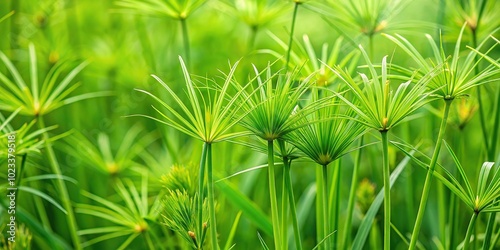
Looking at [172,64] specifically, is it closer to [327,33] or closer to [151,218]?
[327,33]

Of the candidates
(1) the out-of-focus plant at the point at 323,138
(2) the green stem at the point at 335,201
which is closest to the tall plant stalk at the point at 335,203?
(2) the green stem at the point at 335,201

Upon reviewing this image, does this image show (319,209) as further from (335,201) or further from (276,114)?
(276,114)

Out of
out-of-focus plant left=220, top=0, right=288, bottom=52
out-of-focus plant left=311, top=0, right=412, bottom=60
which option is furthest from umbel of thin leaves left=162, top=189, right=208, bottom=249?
out-of-focus plant left=220, top=0, right=288, bottom=52

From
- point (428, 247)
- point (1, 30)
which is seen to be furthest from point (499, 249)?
point (1, 30)

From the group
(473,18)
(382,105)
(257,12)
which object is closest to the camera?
(382,105)

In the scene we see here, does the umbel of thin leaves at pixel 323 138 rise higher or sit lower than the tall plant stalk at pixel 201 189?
higher

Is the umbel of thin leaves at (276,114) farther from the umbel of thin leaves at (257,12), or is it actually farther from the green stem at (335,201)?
the umbel of thin leaves at (257,12)

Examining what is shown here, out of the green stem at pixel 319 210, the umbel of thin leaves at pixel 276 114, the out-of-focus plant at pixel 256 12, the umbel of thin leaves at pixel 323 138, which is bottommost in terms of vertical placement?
the green stem at pixel 319 210

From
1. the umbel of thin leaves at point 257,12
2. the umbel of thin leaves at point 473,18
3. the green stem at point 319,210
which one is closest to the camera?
the green stem at point 319,210

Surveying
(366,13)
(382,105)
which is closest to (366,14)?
(366,13)
